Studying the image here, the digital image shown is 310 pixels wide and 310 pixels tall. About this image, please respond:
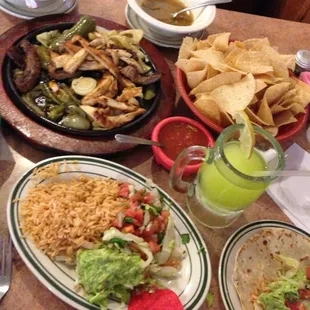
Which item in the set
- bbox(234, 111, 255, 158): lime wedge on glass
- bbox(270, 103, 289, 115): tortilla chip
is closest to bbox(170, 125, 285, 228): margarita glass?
bbox(234, 111, 255, 158): lime wedge on glass

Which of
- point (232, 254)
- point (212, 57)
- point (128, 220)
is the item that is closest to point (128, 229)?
point (128, 220)

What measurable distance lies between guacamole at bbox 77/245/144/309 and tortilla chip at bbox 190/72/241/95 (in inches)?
31.0

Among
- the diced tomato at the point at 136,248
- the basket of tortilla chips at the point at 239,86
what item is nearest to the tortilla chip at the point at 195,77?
the basket of tortilla chips at the point at 239,86

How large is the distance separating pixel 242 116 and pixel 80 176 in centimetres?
57

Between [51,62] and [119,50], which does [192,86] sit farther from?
[51,62]

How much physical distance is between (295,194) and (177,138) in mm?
532

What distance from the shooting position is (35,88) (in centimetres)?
167

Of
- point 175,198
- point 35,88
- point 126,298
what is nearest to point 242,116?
point 175,198

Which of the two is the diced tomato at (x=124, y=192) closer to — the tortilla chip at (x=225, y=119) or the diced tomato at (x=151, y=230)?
the diced tomato at (x=151, y=230)

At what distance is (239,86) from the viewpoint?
170 centimetres

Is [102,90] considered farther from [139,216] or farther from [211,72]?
[139,216]

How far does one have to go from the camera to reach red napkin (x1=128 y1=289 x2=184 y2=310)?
123 cm

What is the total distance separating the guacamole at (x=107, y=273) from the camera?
1200mm

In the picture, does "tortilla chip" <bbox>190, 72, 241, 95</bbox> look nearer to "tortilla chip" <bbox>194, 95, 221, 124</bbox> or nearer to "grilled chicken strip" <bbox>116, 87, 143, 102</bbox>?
"tortilla chip" <bbox>194, 95, 221, 124</bbox>
